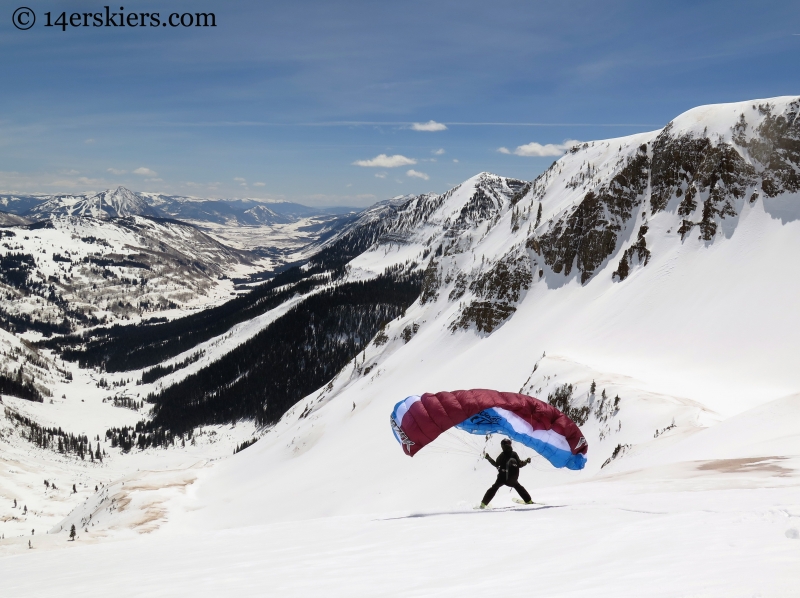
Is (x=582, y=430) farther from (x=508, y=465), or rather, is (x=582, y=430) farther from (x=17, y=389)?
(x=17, y=389)

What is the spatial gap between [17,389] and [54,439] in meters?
56.5

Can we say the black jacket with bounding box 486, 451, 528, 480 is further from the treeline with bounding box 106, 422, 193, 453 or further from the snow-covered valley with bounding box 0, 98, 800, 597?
the treeline with bounding box 106, 422, 193, 453

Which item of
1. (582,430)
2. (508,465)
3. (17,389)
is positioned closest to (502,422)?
(508,465)

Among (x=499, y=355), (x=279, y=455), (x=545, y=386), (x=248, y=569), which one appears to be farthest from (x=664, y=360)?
(x=279, y=455)

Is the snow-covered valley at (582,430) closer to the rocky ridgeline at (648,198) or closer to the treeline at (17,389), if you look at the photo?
the rocky ridgeline at (648,198)

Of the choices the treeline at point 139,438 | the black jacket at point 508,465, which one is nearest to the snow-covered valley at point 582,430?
the black jacket at point 508,465

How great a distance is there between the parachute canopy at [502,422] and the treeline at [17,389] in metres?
226

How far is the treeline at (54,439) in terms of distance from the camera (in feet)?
491

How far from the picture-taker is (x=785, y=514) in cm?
991

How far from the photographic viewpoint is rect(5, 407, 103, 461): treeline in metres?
150

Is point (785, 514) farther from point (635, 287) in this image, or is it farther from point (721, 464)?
point (635, 287)

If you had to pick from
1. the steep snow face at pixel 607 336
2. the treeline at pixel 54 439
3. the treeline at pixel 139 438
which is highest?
the steep snow face at pixel 607 336

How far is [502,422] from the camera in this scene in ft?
63.3

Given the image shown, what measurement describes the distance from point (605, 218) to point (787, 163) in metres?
24.0
